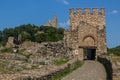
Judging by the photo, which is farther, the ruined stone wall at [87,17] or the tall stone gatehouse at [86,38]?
the ruined stone wall at [87,17]

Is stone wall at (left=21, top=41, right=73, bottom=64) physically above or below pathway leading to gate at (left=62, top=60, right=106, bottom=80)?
above

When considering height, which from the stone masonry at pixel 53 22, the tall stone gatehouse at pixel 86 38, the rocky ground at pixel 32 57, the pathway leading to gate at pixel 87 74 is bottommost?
the pathway leading to gate at pixel 87 74

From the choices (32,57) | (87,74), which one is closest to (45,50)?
(32,57)

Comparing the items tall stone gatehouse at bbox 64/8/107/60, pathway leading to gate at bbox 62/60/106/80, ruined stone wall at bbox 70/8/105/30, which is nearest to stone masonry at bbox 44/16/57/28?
ruined stone wall at bbox 70/8/105/30

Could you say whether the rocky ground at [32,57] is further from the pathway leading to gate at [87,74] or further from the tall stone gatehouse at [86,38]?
the tall stone gatehouse at [86,38]

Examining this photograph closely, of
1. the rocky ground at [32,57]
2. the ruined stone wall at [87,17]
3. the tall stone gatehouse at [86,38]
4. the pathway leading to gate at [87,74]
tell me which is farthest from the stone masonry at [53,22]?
the pathway leading to gate at [87,74]

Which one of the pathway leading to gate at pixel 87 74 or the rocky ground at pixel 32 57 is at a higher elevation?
the rocky ground at pixel 32 57

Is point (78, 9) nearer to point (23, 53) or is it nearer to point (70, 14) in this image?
point (70, 14)

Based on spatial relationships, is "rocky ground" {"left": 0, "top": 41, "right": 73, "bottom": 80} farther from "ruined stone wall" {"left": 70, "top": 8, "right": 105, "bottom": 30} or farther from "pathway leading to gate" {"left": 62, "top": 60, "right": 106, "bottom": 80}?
"ruined stone wall" {"left": 70, "top": 8, "right": 105, "bottom": 30}

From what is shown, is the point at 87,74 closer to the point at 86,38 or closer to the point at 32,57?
the point at 32,57

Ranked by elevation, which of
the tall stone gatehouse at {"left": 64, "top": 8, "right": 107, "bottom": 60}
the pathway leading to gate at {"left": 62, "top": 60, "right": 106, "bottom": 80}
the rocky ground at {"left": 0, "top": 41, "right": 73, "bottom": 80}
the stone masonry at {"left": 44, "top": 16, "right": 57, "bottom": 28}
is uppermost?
the stone masonry at {"left": 44, "top": 16, "right": 57, "bottom": 28}

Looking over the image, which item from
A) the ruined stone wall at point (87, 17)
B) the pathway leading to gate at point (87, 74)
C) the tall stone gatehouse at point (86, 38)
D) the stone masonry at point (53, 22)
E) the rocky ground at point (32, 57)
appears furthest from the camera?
A: the stone masonry at point (53, 22)

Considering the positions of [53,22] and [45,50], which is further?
[53,22]

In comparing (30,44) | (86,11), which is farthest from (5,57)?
(86,11)
